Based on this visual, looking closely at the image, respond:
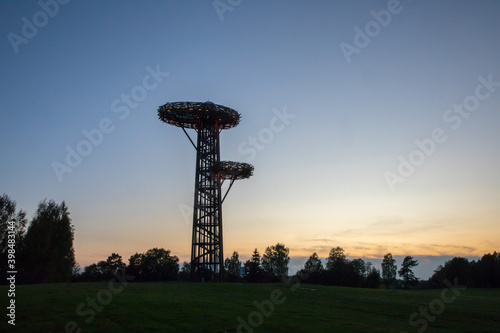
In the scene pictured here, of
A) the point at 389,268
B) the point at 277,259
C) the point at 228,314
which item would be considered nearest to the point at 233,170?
the point at 228,314

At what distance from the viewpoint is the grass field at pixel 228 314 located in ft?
65.8

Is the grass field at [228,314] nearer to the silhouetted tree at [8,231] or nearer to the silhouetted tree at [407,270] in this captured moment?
the silhouetted tree at [8,231]

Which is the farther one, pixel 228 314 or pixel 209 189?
pixel 209 189

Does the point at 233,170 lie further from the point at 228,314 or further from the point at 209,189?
the point at 228,314

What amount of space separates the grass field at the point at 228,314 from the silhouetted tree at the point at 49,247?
27.5 metres

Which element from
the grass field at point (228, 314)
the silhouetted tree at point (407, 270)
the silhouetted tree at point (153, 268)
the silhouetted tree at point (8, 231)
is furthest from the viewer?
the silhouetted tree at point (407, 270)

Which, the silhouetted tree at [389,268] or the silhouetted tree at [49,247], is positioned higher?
the silhouetted tree at [49,247]

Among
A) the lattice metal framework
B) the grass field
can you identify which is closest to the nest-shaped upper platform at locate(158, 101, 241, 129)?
the lattice metal framework

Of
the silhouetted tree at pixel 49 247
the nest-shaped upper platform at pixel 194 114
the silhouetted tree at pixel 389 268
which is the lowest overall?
the silhouetted tree at pixel 389 268

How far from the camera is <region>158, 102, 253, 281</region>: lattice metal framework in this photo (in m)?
60.3

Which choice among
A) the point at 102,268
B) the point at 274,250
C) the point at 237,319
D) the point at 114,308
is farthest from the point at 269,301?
the point at 274,250

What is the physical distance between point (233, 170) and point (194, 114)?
32.9 ft

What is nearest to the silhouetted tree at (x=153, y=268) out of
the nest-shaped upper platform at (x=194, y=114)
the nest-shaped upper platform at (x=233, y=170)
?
the nest-shaped upper platform at (x=233, y=170)

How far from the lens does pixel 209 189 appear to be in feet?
200
